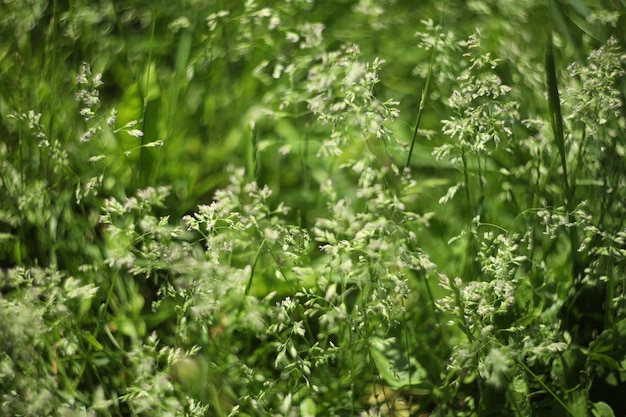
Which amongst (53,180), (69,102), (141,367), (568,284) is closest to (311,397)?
(141,367)

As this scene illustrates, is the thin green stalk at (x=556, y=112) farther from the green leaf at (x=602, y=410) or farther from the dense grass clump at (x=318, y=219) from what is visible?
the green leaf at (x=602, y=410)

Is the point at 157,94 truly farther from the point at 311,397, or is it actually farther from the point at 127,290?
the point at 311,397

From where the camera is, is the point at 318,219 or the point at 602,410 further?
the point at 602,410

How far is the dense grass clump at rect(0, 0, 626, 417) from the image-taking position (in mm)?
1088

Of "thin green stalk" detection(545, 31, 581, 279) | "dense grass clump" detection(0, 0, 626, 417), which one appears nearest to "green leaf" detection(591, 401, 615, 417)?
"dense grass clump" detection(0, 0, 626, 417)

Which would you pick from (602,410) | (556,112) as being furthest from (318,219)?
(602,410)

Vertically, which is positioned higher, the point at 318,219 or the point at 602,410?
the point at 318,219

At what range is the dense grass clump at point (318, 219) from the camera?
1.09 m

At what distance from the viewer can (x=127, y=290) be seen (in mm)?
1492

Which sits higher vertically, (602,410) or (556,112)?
(556,112)

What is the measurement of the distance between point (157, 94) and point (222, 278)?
85 centimetres

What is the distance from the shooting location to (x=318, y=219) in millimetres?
1038

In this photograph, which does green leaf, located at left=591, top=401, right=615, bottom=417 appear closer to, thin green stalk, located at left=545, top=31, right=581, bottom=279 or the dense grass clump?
the dense grass clump

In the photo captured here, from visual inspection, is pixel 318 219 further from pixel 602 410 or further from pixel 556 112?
pixel 602 410
